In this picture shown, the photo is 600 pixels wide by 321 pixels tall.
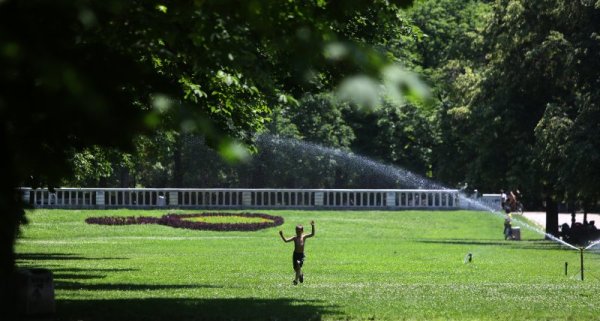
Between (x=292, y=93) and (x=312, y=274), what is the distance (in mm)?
10420

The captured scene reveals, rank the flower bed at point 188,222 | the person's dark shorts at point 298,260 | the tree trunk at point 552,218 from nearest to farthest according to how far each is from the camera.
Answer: the person's dark shorts at point 298,260 → the tree trunk at point 552,218 → the flower bed at point 188,222

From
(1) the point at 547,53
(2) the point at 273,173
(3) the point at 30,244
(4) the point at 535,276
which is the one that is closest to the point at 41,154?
(4) the point at 535,276

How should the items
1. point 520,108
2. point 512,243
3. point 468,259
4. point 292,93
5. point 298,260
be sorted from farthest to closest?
point 520,108 < point 512,243 < point 468,259 < point 298,260 < point 292,93

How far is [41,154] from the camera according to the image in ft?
19.9

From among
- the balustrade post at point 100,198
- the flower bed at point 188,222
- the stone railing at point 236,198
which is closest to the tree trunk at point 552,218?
the flower bed at point 188,222

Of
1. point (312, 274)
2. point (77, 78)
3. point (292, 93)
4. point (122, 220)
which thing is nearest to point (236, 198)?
point (122, 220)

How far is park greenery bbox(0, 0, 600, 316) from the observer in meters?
5.62

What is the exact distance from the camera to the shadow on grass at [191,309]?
17.7m

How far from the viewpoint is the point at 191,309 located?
19.0m

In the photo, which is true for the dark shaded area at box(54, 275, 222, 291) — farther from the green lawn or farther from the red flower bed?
the red flower bed

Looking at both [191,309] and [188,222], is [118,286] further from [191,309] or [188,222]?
[188,222]

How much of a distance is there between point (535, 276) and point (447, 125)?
3282cm

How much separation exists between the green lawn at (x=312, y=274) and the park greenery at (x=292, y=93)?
8.76 feet

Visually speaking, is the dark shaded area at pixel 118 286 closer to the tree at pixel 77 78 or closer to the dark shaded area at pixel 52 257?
the dark shaded area at pixel 52 257
